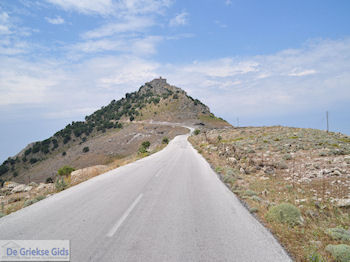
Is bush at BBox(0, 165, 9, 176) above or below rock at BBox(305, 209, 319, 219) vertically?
below

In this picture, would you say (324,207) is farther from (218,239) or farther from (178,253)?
A: (178,253)

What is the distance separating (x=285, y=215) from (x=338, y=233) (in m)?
1.18

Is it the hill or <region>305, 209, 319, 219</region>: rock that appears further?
the hill

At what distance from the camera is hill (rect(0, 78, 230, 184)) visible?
63.5 m

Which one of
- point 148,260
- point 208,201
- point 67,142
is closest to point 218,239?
point 148,260

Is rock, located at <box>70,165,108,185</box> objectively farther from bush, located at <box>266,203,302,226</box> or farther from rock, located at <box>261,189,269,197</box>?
bush, located at <box>266,203,302,226</box>

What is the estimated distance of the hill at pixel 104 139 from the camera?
6353cm

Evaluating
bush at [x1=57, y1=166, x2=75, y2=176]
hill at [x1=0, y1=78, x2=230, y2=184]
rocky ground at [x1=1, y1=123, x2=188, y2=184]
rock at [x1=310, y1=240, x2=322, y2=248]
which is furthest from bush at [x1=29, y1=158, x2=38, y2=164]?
rock at [x1=310, y1=240, x2=322, y2=248]

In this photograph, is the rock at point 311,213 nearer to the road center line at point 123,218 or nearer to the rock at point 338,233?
the rock at point 338,233

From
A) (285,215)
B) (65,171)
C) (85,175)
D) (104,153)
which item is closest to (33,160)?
(104,153)

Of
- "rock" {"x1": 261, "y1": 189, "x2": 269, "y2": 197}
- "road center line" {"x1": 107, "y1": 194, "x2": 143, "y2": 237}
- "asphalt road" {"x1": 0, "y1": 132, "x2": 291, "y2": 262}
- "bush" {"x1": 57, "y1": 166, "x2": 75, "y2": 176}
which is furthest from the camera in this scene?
"bush" {"x1": 57, "y1": 166, "x2": 75, "y2": 176}

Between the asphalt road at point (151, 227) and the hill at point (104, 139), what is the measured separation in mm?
50318

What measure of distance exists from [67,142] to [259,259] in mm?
107709

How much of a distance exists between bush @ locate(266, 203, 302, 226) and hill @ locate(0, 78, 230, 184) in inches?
2055
